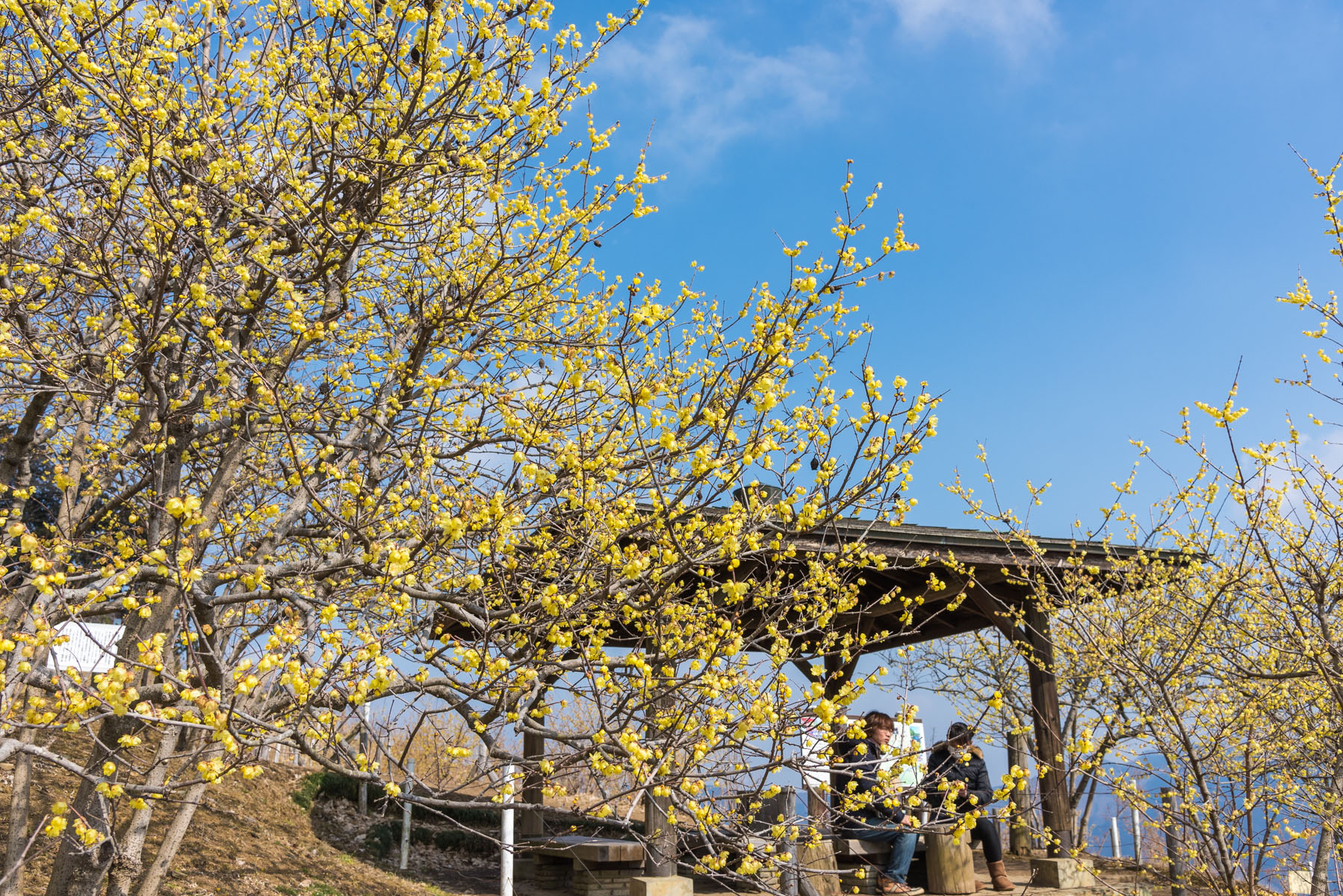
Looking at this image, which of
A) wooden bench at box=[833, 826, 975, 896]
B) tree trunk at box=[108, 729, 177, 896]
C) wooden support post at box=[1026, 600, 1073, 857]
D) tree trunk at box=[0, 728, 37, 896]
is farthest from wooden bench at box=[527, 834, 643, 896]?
tree trunk at box=[0, 728, 37, 896]

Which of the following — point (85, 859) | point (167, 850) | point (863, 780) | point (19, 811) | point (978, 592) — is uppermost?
point (978, 592)

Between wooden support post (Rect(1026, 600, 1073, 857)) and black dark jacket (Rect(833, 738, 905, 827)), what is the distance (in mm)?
2151

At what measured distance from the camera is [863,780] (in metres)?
5.20

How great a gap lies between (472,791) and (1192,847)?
1436 centimetres

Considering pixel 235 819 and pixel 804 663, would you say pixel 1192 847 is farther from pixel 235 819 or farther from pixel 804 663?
pixel 235 819

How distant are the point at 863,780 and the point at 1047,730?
4.43m

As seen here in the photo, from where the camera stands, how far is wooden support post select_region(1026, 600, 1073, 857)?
28.7 feet

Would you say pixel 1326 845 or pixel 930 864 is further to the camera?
pixel 930 864

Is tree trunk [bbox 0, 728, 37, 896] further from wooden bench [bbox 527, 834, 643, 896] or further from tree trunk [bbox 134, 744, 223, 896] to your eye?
wooden bench [bbox 527, 834, 643, 896]

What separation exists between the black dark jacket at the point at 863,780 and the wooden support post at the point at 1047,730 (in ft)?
7.06

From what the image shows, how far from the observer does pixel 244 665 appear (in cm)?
299

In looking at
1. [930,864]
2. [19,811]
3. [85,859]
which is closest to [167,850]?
[85,859]

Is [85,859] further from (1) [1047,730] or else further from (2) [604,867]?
(1) [1047,730]

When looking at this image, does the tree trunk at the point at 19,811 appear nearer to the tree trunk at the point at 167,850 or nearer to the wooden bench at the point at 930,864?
the tree trunk at the point at 167,850
